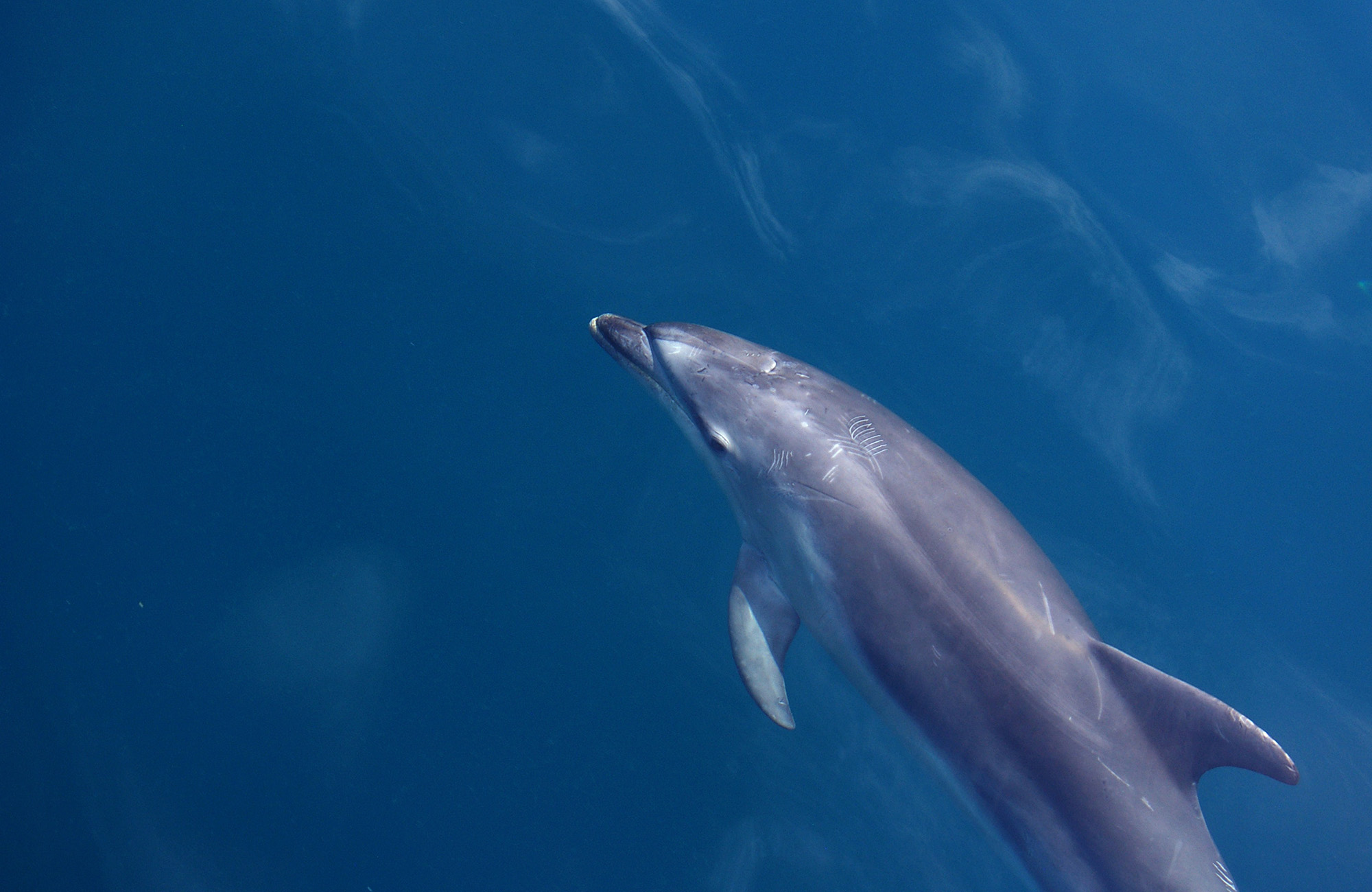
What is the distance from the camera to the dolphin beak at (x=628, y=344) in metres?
4.57

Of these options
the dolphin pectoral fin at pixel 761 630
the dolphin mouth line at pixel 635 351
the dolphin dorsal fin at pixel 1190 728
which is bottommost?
the dolphin pectoral fin at pixel 761 630

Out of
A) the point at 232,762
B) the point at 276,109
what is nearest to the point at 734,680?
the point at 232,762

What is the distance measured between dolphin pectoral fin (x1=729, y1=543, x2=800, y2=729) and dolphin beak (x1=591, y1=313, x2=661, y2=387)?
1215mm

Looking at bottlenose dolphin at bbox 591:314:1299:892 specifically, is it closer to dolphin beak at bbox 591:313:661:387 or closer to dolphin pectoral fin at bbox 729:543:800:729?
dolphin pectoral fin at bbox 729:543:800:729

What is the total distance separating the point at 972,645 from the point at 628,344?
8.15ft

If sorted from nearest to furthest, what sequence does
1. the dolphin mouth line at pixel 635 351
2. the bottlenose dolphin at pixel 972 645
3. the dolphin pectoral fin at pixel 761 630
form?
the bottlenose dolphin at pixel 972 645 → the dolphin pectoral fin at pixel 761 630 → the dolphin mouth line at pixel 635 351

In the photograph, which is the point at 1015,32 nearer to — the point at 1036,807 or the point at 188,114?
the point at 1036,807

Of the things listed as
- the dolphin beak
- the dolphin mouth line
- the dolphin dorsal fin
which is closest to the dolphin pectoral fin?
the dolphin mouth line

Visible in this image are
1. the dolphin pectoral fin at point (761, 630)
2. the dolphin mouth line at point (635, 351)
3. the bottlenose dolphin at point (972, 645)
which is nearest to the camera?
the bottlenose dolphin at point (972, 645)

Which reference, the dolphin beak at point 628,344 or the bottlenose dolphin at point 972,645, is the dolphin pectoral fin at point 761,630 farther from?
the dolphin beak at point 628,344

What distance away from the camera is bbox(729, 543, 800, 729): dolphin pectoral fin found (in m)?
4.42

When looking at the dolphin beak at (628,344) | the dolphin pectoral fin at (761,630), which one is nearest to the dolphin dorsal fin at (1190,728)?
the dolphin pectoral fin at (761,630)

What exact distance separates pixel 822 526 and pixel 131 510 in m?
4.78

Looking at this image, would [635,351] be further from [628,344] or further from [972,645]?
[972,645]
